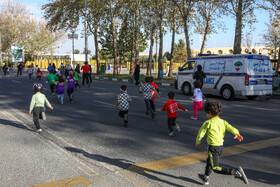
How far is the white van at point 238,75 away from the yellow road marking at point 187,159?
7416 millimetres

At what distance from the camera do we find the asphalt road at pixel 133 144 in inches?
168

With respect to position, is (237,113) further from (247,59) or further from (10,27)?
(10,27)

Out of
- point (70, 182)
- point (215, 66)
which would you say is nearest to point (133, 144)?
point (70, 182)

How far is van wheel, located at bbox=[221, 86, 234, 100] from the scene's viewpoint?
45.5ft

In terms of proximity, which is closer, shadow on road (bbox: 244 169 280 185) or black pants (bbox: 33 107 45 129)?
shadow on road (bbox: 244 169 280 185)

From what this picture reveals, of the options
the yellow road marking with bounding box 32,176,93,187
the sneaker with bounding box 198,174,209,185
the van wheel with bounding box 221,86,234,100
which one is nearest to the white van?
the van wheel with bounding box 221,86,234,100

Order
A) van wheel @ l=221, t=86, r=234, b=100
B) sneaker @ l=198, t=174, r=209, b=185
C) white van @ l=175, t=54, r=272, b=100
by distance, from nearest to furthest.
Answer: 1. sneaker @ l=198, t=174, r=209, b=185
2. white van @ l=175, t=54, r=272, b=100
3. van wheel @ l=221, t=86, r=234, b=100

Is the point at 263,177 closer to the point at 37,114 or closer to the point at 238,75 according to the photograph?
the point at 37,114

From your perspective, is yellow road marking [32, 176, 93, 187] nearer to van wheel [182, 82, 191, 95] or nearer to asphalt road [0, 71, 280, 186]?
asphalt road [0, 71, 280, 186]

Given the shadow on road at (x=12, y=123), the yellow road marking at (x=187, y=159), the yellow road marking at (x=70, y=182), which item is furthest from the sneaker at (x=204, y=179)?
the shadow on road at (x=12, y=123)

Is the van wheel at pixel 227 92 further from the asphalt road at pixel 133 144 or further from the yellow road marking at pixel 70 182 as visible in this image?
the yellow road marking at pixel 70 182

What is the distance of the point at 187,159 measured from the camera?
5.15 metres

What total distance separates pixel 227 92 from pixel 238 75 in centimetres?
104

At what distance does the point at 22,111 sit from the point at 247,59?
397 inches
